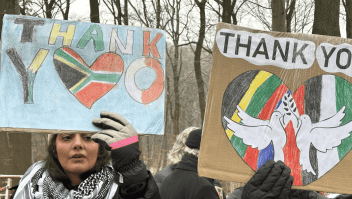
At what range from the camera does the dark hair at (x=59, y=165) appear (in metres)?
2.57

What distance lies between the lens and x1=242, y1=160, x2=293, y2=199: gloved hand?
2.39 m

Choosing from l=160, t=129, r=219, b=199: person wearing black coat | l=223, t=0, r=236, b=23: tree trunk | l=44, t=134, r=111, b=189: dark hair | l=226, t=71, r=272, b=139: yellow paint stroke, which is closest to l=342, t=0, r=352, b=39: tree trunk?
l=223, t=0, r=236, b=23: tree trunk

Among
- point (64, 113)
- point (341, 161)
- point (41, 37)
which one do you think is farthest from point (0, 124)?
point (341, 161)

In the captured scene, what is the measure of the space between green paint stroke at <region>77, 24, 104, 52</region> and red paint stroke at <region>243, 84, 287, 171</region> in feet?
3.85

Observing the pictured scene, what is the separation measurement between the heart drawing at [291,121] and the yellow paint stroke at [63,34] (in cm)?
110

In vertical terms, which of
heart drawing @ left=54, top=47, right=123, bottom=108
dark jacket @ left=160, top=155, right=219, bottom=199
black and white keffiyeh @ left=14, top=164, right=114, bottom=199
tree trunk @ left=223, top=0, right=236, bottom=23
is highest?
tree trunk @ left=223, top=0, right=236, bottom=23

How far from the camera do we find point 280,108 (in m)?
2.66

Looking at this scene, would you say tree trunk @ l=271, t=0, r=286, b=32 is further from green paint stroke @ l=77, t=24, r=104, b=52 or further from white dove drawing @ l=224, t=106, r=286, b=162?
green paint stroke @ l=77, t=24, r=104, b=52

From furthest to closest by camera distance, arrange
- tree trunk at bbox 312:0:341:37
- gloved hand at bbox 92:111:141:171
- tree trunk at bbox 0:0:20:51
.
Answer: tree trunk at bbox 0:0:20:51, tree trunk at bbox 312:0:341:37, gloved hand at bbox 92:111:141:171

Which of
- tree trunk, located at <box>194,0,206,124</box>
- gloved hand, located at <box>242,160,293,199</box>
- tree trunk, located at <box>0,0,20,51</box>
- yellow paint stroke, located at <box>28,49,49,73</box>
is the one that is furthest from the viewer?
tree trunk, located at <box>194,0,206,124</box>

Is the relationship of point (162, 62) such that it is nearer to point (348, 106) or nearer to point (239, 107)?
point (239, 107)

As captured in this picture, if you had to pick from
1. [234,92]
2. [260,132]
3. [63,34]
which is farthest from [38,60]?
[260,132]

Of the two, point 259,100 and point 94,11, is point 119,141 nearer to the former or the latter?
point 259,100

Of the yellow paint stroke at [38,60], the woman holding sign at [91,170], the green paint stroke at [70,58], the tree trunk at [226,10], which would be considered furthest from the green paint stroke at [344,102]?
the tree trunk at [226,10]
